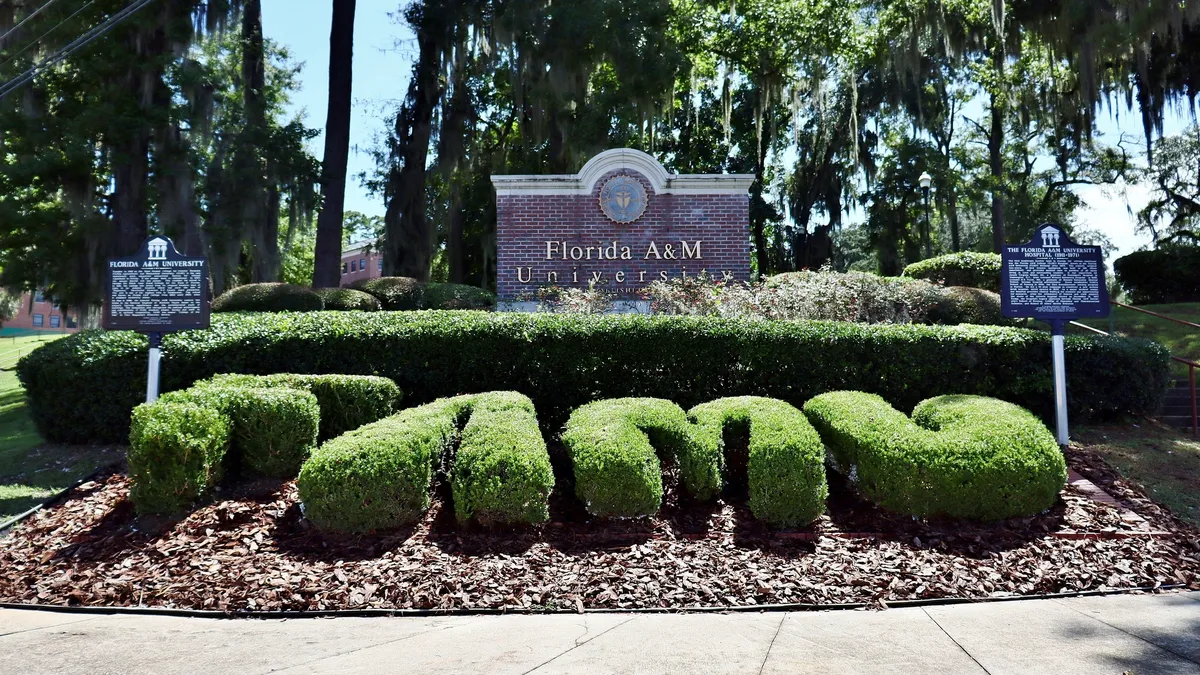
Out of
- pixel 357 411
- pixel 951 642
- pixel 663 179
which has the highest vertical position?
pixel 663 179

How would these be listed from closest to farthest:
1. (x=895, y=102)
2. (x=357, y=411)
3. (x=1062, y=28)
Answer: (x=357, y=411) → (x=1062, y=28) → (x=895, y=102)

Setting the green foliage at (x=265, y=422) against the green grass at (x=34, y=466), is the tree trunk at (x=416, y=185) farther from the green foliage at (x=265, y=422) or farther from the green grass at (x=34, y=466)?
the green foliage at (x=265, y=422)

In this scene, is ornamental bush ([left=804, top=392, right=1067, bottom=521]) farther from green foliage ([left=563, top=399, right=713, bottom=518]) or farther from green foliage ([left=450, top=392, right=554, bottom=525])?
green foliage ([left=450, top=392, right=554, bottom=525])

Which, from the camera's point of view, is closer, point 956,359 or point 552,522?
point 552,522

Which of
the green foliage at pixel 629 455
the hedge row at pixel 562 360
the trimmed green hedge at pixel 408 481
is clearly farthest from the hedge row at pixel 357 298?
the trimmed green hedge at pixel 408 481

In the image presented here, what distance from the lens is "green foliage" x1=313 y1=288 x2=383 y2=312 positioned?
12523 mm

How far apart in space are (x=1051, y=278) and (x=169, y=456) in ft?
24.8

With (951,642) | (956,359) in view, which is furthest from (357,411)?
(956,359)

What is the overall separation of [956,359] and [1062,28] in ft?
38.4

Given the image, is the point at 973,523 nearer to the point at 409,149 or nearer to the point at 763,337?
the point at 763,337

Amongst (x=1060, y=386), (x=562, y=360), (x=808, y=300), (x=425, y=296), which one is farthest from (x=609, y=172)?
(x=1060, y=386)

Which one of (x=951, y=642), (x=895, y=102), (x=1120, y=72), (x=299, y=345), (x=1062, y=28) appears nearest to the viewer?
(x=951, y=642)

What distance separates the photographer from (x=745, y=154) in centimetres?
2748

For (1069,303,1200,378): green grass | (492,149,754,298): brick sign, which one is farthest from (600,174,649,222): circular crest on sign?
(1069,303,1200,378): green grass
